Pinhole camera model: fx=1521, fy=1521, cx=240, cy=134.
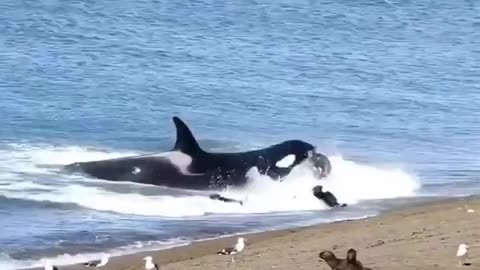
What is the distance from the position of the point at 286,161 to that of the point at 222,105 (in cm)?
890

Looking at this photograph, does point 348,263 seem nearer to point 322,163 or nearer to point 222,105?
point 322,163

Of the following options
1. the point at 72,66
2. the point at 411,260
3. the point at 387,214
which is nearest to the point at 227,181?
the point at 387,214

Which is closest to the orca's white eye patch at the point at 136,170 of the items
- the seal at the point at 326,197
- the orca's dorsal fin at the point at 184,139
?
the orca's dorsal fin at the point at 184,139

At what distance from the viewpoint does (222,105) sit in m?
29.6

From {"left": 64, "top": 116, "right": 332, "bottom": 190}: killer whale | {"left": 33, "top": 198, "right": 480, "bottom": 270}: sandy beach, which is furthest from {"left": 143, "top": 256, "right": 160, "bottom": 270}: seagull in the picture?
{"left": 64, "top": 116, "right": 332, "bottom": 190}: killer whale

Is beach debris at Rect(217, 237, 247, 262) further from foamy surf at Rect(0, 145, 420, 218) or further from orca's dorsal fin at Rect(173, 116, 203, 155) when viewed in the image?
orca's dorsal fin at Rect(173, 116, 203, 155)

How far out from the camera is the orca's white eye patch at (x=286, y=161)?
20.7 metres

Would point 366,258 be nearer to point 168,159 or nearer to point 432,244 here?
point 432,244

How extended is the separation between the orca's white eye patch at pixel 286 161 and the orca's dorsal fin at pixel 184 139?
1.12m

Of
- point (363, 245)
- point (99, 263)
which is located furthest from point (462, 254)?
point (99, 263)

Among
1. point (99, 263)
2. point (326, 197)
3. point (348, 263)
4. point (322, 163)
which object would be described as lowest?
point (99, 263)

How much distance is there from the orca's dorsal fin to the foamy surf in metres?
0.71

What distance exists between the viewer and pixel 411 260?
13992 millimetres

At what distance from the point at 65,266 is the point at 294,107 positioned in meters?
14.7
